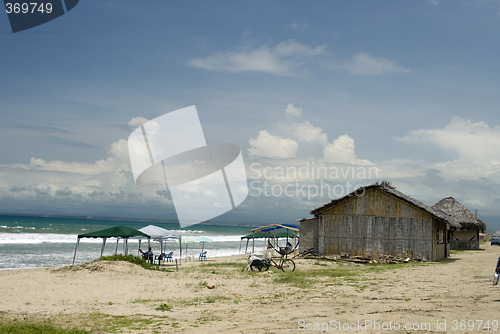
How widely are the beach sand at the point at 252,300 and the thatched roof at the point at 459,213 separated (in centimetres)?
1824

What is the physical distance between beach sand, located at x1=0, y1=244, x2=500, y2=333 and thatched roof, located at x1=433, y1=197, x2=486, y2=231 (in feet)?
59.9

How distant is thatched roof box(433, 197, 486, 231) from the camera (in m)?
35.7

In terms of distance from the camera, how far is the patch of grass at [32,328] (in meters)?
8.51

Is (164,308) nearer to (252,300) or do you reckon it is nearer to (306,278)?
(252,300)

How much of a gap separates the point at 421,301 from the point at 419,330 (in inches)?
126

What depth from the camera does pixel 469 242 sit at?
124 ft

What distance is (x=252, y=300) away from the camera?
12.7 m

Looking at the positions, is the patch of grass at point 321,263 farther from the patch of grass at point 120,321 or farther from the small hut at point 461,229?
the small hut at point 461,229

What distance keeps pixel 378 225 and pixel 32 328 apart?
19377mm
